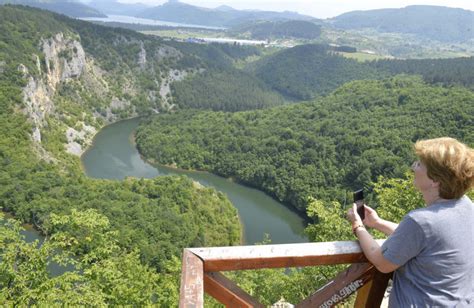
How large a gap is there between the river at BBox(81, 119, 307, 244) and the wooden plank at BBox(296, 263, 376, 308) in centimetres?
4048

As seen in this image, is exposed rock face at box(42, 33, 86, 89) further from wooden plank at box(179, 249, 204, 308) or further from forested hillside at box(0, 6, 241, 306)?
wooden plank at box(179, 249, 204, 308)

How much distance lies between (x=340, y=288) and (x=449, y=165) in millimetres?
1087

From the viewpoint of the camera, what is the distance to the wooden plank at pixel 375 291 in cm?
285

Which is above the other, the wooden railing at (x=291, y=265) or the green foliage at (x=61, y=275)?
the wooden railing at (x=291, y=265)

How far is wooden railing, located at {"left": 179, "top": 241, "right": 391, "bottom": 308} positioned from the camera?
8.89 feet

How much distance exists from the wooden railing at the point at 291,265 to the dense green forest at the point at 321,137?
47.5 m

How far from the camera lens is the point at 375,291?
9.44ft

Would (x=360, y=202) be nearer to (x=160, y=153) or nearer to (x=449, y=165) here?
(x=449, y=165)

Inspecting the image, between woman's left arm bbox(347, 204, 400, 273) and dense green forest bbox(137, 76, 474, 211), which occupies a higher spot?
woman's left arm bbox(347, 204, 400, 273)

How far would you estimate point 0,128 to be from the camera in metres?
54.0

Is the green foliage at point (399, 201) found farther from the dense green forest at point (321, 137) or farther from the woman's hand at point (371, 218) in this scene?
the dense green forest at point (321, 137)

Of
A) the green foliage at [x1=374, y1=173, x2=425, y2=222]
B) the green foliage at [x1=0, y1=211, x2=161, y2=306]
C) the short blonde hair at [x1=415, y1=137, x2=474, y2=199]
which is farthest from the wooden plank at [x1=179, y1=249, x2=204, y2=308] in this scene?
the green foliage at [x1=374, y1=173, x2=425, y2=222]

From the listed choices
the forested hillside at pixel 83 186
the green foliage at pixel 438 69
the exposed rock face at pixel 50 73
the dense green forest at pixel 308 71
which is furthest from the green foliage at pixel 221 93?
the green foliage at pixel 438 69

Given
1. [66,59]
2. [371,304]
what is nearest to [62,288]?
[371,304]
